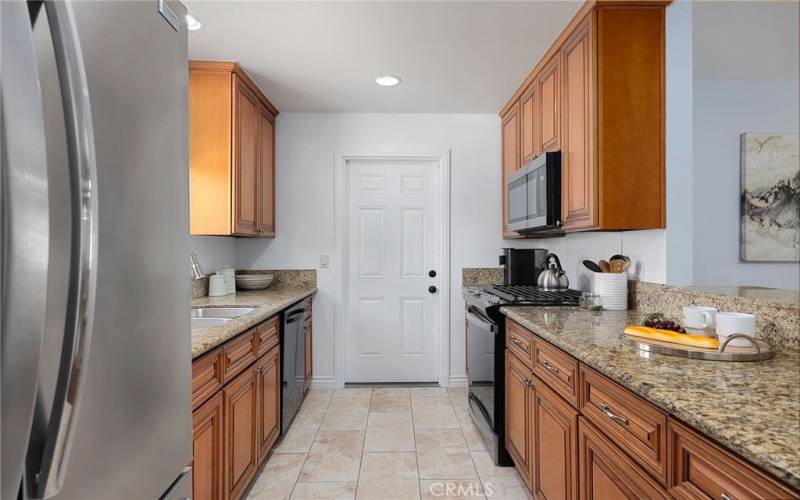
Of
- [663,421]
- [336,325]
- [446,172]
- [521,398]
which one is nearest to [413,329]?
[336,325]

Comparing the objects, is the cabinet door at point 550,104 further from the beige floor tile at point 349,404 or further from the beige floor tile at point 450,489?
the beige floor tile at point 349,404

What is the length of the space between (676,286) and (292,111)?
307 centimetres

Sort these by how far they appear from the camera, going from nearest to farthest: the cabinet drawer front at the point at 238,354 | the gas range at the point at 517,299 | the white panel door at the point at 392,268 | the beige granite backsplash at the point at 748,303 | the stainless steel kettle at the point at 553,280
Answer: the beige granite backsplash at the point at 748,303 < the cabinet drawer front at the point at 238,354 < the gas range at the point at 517,299 < the stainless steel kettle at the point at 553,280 < the white panel door at the point at 392,268

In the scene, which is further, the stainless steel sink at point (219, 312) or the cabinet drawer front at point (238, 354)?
the stainless steel sink at point (219, 312)

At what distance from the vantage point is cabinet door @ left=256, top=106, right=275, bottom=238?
3256 millimetres

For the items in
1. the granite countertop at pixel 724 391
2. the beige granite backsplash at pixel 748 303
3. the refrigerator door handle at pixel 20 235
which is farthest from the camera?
the beige granite backsplash at pixel 748 303

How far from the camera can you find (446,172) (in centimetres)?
371

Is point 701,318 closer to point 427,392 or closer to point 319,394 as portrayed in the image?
point 427,392

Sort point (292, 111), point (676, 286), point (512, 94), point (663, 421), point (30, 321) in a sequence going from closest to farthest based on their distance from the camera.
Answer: point (30, 321)
point (663, 421)
point (676, 286)
point (512, 94)
point (292, 111)

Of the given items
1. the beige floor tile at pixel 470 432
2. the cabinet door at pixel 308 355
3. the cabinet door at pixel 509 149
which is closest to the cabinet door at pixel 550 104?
the cabinet door at pixel 509 149

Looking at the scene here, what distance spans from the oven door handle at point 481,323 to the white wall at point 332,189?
86 cm

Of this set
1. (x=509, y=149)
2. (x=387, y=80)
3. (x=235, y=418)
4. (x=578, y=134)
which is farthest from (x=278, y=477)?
(x=509, y=149)

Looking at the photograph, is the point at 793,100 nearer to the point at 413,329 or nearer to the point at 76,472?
the point at 76,472

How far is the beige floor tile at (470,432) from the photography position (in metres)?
2.60
